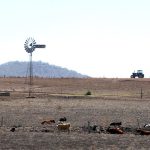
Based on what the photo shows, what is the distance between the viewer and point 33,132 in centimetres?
3091

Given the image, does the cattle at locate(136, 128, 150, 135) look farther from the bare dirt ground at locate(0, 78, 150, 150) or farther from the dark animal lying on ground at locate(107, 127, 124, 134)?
the dark animal lying on ground at locate(107, 127, 124, 134)

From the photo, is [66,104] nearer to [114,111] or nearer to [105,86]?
[114,111]

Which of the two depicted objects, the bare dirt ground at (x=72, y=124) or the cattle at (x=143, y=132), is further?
the cattle at (x=143, y=132)

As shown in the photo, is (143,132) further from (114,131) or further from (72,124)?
(72,124)

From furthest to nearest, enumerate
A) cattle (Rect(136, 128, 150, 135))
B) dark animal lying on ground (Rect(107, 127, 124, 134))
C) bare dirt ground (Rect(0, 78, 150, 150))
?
dark animal lying on ground (Rect(107, 127, 124, 134)), cattle (Rect(136, 128, 150, 135)), bare dirt ground (Rect(0, 78, 150, 150))

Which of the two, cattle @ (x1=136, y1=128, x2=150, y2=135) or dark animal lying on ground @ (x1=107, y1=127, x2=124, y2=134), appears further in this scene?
dark animal lying on ground @ (x1=107, y1=127, x2=124, y2=134)

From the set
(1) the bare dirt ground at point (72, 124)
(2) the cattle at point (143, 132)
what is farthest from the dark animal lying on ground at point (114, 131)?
(2) the cattle at point (143, 132)

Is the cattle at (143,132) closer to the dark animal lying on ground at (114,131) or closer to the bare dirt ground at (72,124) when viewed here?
the bare dirt ground at (72,124)

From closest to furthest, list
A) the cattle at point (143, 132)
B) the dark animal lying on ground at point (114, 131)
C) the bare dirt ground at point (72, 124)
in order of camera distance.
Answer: the bare dirt ground at point (72, 124)
the cattle at point (143, 132)
the dark animal lying on ground at point (114, 131)

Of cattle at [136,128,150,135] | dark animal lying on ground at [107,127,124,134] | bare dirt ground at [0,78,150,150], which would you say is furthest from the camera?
dark animal lying on ground at [107,127,124,134]

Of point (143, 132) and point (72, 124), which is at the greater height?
point (72, 124)

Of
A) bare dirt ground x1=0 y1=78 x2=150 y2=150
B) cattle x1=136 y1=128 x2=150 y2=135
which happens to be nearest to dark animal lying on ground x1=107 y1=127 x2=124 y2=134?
bare dirt ground x1=0 y1=78 x2=150 y2=150

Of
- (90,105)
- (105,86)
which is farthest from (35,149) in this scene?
(105,86)

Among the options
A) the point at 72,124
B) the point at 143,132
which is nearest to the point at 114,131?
the point at 143,132
